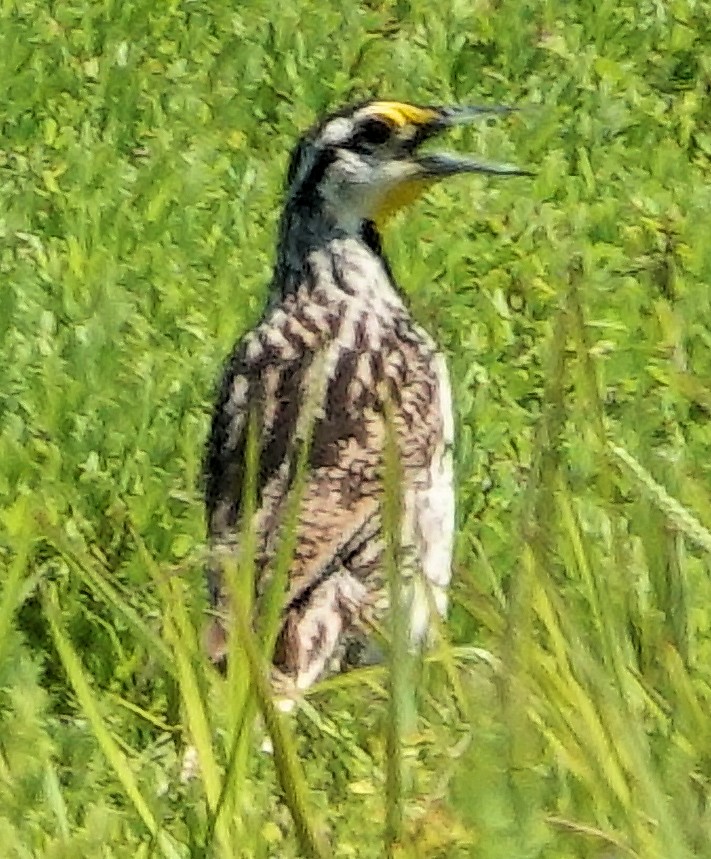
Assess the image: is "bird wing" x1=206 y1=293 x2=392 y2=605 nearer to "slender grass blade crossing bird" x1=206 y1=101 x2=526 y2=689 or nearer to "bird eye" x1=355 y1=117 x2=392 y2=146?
"slender grass blade crossing bird" x1=206 y1=101 x2=526 y2=689

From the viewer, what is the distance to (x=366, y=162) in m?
6.75

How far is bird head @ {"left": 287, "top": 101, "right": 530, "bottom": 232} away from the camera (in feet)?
22.1

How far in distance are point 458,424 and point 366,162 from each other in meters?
0.83

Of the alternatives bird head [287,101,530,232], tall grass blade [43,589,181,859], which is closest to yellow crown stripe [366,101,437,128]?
bird head [287,101,530,232]

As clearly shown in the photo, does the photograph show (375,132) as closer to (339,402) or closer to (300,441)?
(339,402)

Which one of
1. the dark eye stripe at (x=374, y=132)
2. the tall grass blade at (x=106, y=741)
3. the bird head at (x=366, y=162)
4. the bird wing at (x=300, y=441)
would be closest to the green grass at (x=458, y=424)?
the tall grass blade at (x=106, y=741)

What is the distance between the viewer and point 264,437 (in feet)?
19.1

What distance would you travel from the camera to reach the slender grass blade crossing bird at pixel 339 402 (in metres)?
5.49

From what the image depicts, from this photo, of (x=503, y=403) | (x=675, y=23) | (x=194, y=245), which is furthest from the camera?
(x=675, y=23)

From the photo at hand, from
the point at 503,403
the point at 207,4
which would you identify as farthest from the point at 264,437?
the point at 207,4

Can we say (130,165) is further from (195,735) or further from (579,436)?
(195,735)

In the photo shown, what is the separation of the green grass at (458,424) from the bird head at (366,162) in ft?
1.50

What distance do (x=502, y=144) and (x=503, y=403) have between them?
2072 millimetres

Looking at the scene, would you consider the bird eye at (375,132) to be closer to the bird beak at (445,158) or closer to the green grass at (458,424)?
the bird beak at (445,158)
